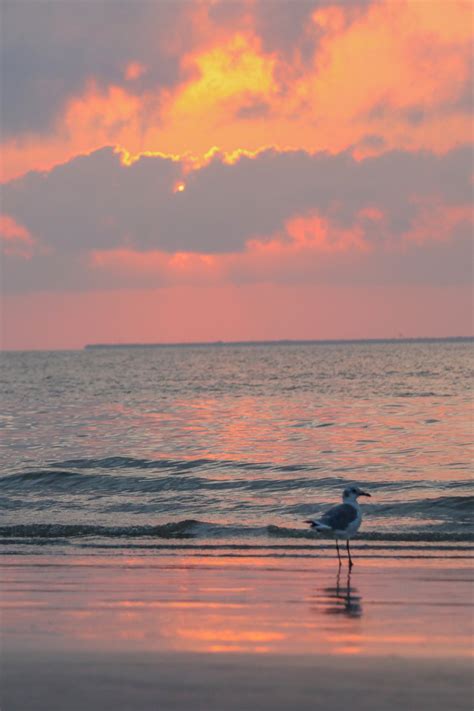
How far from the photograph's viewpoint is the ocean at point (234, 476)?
1817 centimetres

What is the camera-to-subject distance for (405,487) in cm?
2527

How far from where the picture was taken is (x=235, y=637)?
10.0m

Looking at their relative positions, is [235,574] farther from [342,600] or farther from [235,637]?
[235,637]

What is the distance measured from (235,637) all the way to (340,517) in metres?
5.76

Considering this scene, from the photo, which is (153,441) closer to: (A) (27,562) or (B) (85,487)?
(B) (85,487)

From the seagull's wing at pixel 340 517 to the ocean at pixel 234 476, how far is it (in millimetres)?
814

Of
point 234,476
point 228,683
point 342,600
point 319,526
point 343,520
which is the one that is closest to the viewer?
point 228,683

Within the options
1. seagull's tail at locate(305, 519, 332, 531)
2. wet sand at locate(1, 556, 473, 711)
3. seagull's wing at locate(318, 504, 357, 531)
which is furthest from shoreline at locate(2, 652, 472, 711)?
seagull's wing at locate(318, 504, 357, 531)

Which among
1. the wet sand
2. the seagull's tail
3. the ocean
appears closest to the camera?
the wet sand

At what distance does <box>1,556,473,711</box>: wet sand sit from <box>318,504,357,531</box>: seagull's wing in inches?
32.1

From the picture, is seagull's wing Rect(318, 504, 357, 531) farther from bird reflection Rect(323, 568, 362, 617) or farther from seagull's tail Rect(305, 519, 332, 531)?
bird reflection Rect(323, 568, 362, 617)

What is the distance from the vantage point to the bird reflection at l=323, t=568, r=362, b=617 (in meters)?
11.4

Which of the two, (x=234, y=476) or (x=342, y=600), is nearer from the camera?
(x=342, y=600)

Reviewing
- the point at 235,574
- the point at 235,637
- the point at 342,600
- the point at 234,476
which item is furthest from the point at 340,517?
the point at 234,476
